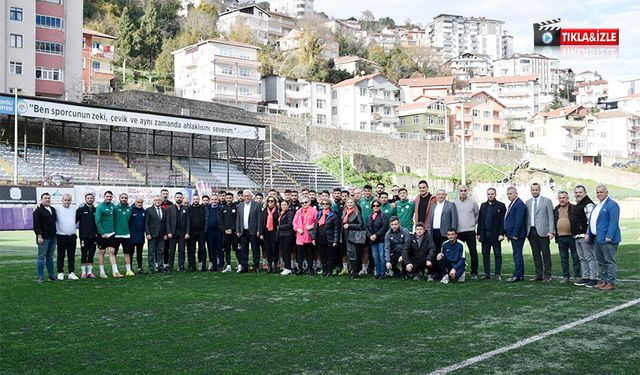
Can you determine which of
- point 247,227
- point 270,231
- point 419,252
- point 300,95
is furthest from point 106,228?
point 300,95

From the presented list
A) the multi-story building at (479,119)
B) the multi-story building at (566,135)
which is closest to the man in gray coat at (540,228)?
the multi-story building at (479,119)

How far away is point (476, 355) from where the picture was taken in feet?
18.3

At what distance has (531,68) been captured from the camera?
162875 millimetres

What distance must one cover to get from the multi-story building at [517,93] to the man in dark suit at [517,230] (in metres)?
110

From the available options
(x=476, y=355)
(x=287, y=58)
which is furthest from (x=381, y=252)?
(x=287, y=58)

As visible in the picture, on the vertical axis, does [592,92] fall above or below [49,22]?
above

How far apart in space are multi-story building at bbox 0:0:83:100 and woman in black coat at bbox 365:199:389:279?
33323mm

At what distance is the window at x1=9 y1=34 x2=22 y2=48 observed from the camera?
132 feet

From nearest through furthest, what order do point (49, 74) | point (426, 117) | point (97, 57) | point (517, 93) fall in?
point (49, 74)
point (97, 57)
point (426, 117)
point (517, 93)

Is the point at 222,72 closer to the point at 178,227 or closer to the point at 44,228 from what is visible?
the point at 178,227

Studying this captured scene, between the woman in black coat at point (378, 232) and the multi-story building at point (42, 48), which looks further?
the multi-story building at point (42, 48)

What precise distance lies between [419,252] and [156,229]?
5489mm

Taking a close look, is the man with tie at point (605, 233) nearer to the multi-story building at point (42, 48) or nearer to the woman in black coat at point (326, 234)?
the woman in black coat at point (326, 234)

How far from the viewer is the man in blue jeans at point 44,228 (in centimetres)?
1078
